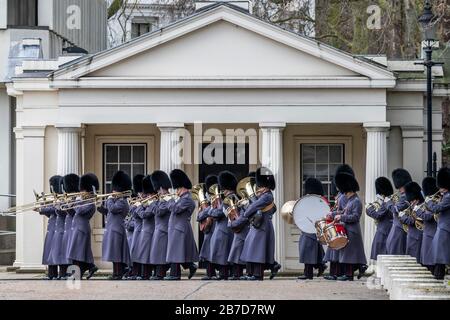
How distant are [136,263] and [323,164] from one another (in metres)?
9.43

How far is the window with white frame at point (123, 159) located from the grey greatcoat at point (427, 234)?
12.1 metres

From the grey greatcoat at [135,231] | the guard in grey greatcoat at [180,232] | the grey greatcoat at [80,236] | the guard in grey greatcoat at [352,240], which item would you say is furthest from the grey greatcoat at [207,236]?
the guard in grey greatcoat at [352,240]

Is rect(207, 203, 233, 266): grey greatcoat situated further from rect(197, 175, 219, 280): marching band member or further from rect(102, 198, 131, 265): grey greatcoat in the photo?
rect(102, 198, 131, 265): grey greatcoat

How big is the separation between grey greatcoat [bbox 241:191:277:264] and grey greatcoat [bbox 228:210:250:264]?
0.22m

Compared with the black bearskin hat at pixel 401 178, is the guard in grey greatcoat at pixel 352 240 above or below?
below

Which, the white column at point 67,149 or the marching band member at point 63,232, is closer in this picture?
the marching band member at point 63,232

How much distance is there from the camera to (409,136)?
3378cm

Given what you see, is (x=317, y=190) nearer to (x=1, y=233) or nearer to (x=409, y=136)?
(x=409, y=136)

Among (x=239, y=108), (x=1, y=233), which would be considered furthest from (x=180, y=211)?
(x=1, y=233)

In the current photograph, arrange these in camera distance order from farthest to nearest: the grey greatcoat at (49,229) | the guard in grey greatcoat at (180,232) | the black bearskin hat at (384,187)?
the black bearskin hat at (384,187) → the grey greatcoat at (49,229) → the guard in grey greatcoat at (180,232)

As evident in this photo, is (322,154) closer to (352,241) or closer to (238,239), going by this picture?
(238,239)

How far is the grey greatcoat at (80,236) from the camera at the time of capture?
25.9 m

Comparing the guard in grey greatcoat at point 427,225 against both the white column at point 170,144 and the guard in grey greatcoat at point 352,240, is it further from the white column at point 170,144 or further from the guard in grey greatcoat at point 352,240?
the white column at point 170,144

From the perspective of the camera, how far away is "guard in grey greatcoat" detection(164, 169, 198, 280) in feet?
82.6
